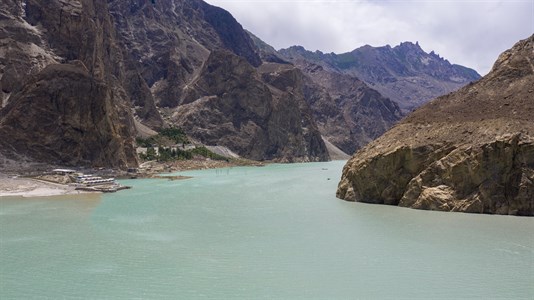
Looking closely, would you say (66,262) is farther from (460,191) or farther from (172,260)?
(460,191)

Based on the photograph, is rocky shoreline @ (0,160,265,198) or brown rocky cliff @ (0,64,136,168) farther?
brown rocky cliff @ (0,64,136,168)

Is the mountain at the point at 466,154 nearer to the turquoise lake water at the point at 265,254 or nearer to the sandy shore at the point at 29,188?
the turquoise lake water at the point at 265,254

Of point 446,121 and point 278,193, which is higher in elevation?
point 446,121

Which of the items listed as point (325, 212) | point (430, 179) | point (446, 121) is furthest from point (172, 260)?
point (446, 121)

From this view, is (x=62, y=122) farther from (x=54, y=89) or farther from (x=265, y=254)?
(x=265, y=254)

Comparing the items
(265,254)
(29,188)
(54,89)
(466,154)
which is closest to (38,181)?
(29,188)

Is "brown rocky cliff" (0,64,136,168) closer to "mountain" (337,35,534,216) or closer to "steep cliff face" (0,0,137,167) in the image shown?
"steep cliff face" (0,0,137,167)

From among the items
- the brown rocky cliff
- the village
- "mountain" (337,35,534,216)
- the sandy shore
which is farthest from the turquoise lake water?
the brown rocky cliff
